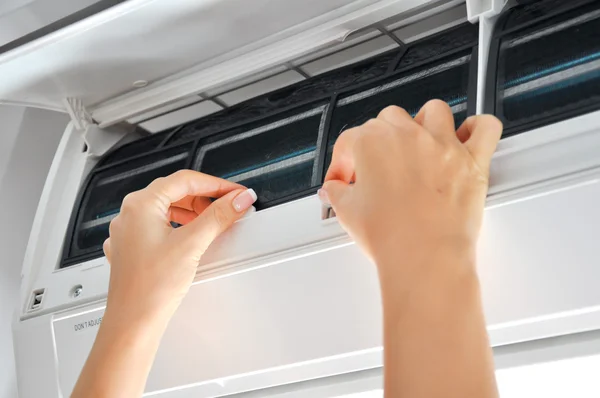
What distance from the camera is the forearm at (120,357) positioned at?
4.17ft

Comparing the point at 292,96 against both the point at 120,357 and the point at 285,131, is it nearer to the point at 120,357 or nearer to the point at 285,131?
the point at 285,131

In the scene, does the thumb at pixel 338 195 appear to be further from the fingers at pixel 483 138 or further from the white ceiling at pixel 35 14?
the white ceiling at pixel 35 14

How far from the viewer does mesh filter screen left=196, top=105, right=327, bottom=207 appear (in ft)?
4.69

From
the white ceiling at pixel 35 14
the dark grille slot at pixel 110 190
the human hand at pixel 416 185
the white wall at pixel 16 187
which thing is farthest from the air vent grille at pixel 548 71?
the white wall at pixel 16 187

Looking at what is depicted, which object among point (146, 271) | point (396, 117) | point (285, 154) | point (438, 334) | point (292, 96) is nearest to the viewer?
point (438, 334)

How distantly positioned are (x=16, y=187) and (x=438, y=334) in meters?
1.59

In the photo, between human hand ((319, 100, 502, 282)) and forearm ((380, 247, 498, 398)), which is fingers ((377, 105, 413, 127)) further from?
forearm ((380, 247, 498, 398))

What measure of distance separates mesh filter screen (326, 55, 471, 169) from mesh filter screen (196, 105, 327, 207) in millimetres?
43

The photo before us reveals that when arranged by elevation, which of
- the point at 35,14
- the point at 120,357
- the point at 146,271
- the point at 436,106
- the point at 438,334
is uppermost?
the point at 35,14

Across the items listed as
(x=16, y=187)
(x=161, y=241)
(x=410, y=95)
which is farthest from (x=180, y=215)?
(x=16, y=187)

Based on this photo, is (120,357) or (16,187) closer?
(120,357)

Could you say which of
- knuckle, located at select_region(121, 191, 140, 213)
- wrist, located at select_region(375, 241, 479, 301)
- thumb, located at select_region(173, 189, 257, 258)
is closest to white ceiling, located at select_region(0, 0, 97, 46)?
knuckle, located at select_region(121, 191, 140, 213)

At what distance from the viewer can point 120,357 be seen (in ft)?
4.27

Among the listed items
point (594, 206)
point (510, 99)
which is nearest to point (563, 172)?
point (594, 206)
